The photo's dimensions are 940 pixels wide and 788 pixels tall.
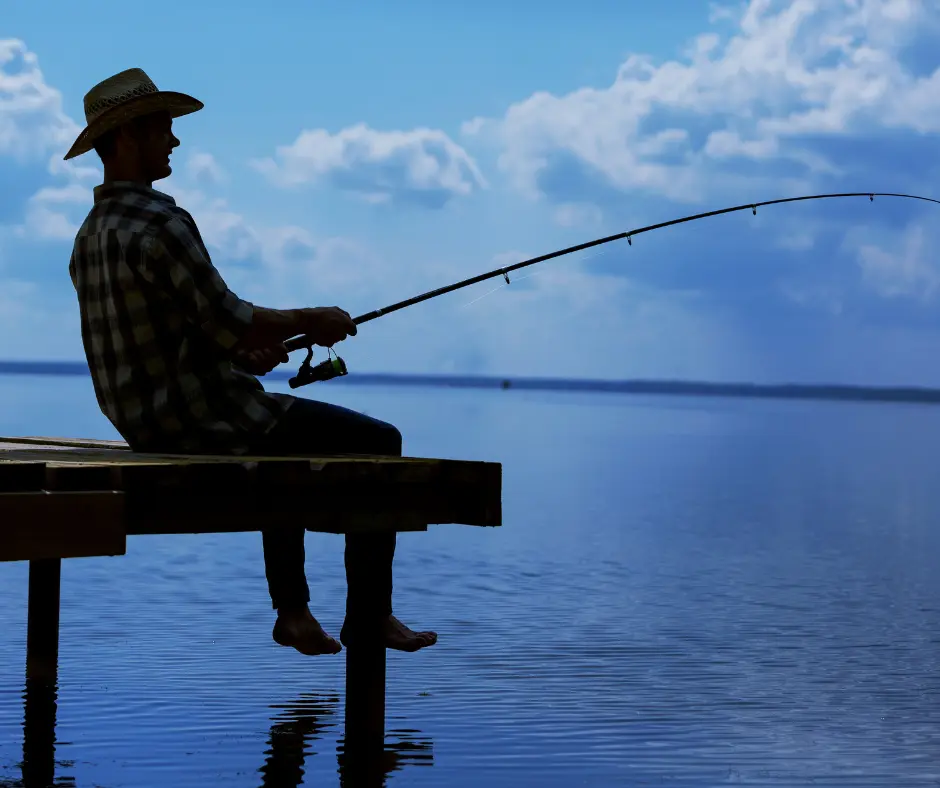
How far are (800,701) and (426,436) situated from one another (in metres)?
29.1

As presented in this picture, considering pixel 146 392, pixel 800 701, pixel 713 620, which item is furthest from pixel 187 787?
pixel 713 620

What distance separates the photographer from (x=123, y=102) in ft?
18.2

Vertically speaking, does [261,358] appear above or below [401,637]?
above

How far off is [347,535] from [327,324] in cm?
69

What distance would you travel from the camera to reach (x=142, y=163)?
18.5 feet

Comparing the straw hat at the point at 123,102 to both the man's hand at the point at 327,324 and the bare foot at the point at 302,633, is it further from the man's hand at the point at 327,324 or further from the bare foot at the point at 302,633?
the bare foot at the point at 302,633

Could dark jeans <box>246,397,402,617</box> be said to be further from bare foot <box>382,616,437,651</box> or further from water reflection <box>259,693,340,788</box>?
water reflection <box>259,693,340,788</box>

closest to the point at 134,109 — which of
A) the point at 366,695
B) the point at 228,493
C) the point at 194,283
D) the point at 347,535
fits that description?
the point at 194,283

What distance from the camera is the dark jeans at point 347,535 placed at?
227 inches

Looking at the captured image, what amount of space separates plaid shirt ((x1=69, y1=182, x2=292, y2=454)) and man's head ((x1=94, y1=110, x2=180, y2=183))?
2.9 inches

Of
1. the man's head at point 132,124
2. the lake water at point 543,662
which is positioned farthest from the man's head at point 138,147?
the lake water at point 543,662

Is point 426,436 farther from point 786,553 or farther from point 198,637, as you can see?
point 198,637

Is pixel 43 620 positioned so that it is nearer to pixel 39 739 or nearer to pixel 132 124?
pixel 39 739

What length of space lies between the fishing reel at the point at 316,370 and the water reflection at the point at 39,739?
151cm
